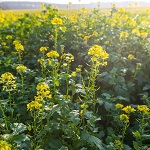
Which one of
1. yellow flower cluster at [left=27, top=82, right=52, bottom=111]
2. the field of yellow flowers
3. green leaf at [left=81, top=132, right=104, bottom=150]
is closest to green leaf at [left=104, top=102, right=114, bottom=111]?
the field of yellow flowers

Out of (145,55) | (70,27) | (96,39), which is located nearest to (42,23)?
(70,27)

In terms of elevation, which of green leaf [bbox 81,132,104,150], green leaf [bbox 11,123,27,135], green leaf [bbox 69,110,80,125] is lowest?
green leaf [bbox 81,132,104,150]

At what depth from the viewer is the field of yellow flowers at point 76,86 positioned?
2.54 m

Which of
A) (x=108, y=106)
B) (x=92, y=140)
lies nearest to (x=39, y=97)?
(x=92, y=140)

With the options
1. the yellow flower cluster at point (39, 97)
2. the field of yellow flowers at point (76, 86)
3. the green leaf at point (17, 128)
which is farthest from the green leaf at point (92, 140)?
the green leaf at point (17, 128)

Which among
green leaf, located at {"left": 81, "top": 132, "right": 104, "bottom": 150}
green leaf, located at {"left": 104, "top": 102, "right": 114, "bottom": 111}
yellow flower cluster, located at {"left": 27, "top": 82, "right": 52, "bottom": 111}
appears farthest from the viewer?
green leaf, located at {"left": 104, "top": 102, "right": 114, "bottom": 111}

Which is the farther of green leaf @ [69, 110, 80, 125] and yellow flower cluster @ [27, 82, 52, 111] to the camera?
green leaf @ [69, 110, 80, 125]

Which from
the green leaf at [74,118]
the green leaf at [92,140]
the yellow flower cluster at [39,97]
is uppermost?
the yellow flower cluster at [39,97]

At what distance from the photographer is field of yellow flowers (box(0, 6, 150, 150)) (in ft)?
8.32

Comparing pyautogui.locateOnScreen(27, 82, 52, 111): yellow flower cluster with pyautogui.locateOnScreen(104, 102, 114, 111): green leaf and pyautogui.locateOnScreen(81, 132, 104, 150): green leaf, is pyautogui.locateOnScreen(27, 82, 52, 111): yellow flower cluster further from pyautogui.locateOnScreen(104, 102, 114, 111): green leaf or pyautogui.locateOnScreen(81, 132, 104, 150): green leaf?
pyautogui.locateOnScreen(104, 102, 114, 111): green leaf

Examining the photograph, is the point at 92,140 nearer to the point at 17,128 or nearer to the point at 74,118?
the point at 74,118

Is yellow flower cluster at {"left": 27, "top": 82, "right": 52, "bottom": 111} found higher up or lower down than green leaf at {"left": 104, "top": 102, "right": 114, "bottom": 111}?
higher up

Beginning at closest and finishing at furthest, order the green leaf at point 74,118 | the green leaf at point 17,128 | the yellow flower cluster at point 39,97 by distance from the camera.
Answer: the green leaf at point 17,128 < the yellow flower cluster at point 39,97 < the green leaf at point 74,118

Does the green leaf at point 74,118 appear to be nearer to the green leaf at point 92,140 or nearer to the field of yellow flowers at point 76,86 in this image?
the field of yellow flowers at point 76,86
